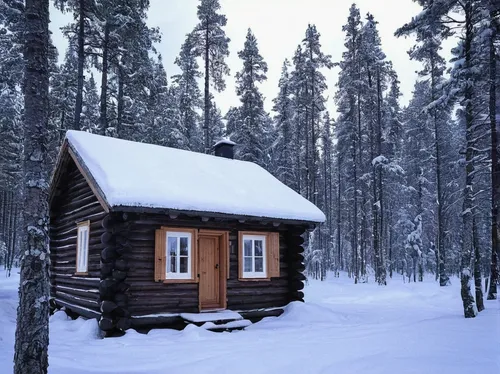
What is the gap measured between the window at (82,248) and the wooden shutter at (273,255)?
5.75 m

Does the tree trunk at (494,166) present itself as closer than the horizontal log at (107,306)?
No

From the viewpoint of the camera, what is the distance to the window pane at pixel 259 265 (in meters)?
13.9

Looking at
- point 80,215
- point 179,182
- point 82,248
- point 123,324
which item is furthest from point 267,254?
point 80,215

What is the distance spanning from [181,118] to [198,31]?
349 inches

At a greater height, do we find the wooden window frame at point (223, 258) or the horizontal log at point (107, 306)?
the wooden window frame at point (223, 258)

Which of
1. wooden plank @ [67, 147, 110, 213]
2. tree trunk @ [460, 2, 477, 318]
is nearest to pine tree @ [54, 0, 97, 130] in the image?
wooden plank @ [67, 147, 110, 213]

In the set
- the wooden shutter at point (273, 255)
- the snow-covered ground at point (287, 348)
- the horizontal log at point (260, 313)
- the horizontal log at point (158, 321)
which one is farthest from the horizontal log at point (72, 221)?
the wooden shutter at point (273, 255)

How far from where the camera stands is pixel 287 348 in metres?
8.42

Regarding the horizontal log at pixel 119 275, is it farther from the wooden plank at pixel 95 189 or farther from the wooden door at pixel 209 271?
the wooden door at pixel 209 271

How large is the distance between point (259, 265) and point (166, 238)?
3662 millimetres

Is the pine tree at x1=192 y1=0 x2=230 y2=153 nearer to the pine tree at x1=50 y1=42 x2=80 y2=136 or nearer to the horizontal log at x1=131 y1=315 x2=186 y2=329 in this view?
the pine tree at x1=50 y1=42 x2=80 y2=136

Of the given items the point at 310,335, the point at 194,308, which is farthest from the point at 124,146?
the point at 310,335

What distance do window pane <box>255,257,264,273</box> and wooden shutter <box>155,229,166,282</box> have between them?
11.4ft

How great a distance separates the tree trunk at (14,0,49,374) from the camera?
532 cm
